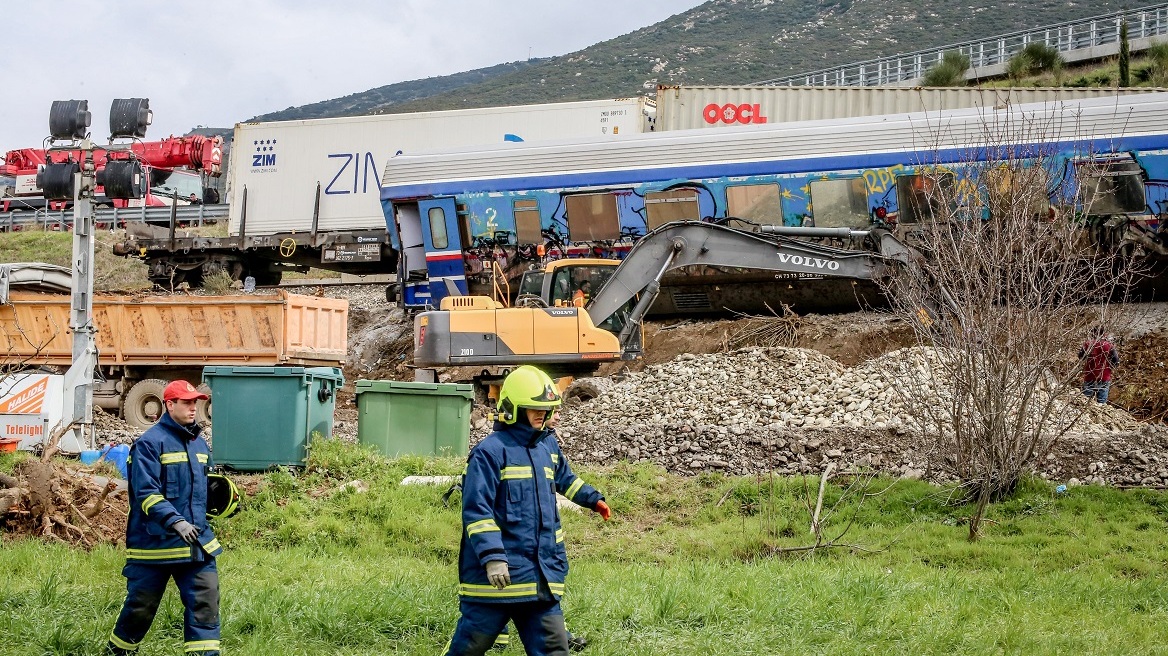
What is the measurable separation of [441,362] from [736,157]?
6.71 metres

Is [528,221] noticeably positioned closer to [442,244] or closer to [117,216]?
[442,244]

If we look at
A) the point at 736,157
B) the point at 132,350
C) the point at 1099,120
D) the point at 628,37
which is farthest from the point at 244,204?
the point at 628,37

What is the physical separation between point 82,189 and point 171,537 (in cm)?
732

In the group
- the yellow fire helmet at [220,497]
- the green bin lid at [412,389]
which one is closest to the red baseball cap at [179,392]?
the yellow fire helmet at [220,497]

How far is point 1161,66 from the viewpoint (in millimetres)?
41062

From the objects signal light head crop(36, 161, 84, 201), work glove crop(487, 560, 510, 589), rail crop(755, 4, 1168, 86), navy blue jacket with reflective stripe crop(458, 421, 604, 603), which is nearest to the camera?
work glove crop(487, 560, 510, 589)

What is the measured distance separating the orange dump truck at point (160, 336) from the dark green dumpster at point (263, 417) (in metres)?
5.52

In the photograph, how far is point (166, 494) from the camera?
20.9 feet

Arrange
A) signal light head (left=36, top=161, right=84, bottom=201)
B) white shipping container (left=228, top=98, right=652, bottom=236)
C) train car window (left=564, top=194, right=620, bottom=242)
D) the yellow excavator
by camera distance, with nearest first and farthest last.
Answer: signal light head (left=36, top=161, right=84, bottom=201)
the yellow excavator
train car window (left=564, top=194, right=620, bottom=242)
white shipping container (left=228, top=98, right=652, bottom=236)

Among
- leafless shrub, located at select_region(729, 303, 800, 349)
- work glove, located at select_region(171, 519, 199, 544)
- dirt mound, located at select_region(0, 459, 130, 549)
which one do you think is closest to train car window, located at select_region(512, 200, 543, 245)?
leafless shrub, located at select_region(729, 303, 800, 349)

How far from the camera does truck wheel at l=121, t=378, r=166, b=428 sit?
18.1 m

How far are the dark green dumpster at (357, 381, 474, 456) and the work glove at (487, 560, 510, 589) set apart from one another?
7.90 m

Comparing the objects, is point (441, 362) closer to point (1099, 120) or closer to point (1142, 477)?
point (1142, 477)

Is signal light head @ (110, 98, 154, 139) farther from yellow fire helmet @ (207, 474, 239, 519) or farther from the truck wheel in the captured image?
yellow fire helmet @ (207, 474, 239, 519)
